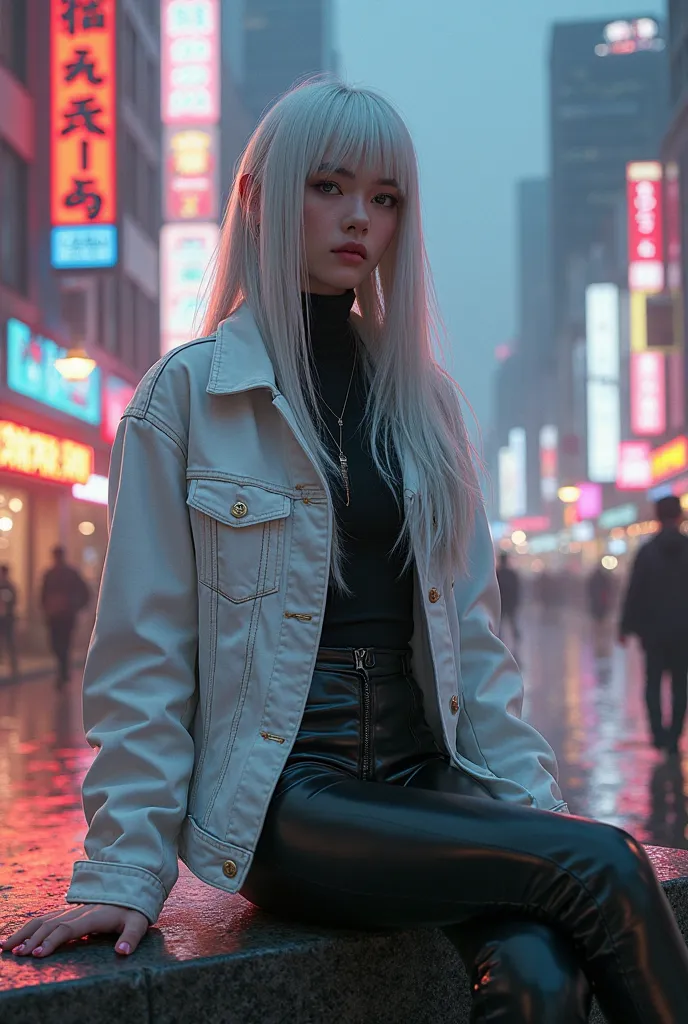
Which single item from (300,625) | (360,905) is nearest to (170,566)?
(300,625)

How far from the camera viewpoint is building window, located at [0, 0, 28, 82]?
1817cm

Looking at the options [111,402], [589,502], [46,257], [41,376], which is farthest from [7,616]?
[589,502]

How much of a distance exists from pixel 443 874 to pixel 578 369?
356 ft

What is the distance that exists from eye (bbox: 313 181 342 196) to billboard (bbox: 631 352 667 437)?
46.6 metres

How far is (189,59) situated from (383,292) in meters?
27.9

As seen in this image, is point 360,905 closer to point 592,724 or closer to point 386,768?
point 386,768

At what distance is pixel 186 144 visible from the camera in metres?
28.7

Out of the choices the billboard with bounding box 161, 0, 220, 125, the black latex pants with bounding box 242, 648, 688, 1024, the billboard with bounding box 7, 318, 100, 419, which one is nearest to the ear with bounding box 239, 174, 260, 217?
the black latex pants with bounding box 242, 648, 688, 1024

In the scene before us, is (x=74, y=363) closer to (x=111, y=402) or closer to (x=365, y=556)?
(x=111, y=402)

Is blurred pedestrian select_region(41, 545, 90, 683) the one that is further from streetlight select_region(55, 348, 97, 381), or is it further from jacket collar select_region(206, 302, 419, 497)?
jacket collar select_region(206, 302, 419, 497)

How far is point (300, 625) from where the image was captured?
2383mm

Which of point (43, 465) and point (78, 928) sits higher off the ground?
point (43, 465)

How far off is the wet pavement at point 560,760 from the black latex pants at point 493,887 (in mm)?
810

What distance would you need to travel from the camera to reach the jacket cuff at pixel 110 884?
2.16 m
